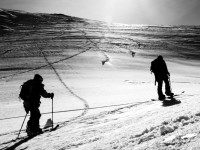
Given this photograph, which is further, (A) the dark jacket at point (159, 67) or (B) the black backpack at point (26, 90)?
(A) the dark jacket at point (159, 67)

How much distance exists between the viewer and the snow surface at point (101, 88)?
509 centimetres

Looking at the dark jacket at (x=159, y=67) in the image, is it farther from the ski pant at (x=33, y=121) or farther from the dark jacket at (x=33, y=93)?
the ski pant at (x=33, y=121)

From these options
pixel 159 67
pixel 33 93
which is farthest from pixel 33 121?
pixel 159 67

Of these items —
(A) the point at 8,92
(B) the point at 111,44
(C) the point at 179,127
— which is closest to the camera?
(C) the point at 179,127

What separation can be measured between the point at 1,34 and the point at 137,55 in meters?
29.7

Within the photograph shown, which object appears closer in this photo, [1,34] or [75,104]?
[75,104]

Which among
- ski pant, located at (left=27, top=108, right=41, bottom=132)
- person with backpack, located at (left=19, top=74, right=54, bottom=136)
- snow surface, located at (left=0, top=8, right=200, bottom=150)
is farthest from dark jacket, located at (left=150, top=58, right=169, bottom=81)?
ski pant, located at (left=27, top=108, right=41, bottom=132)

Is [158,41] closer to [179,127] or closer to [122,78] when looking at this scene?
[122,78]

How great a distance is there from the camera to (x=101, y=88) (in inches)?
691

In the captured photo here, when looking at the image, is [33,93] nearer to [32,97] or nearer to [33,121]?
[32,97]

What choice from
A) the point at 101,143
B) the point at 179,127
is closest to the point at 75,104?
the point at 101,143

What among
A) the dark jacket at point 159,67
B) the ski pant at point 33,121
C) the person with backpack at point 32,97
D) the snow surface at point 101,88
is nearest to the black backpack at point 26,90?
the person with backpack at point 32,97

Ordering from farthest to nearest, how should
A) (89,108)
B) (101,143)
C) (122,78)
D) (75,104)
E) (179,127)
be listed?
(122,78)
(75,104)
(89,108)
(101,143)
(179,127)

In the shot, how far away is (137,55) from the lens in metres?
36.9
